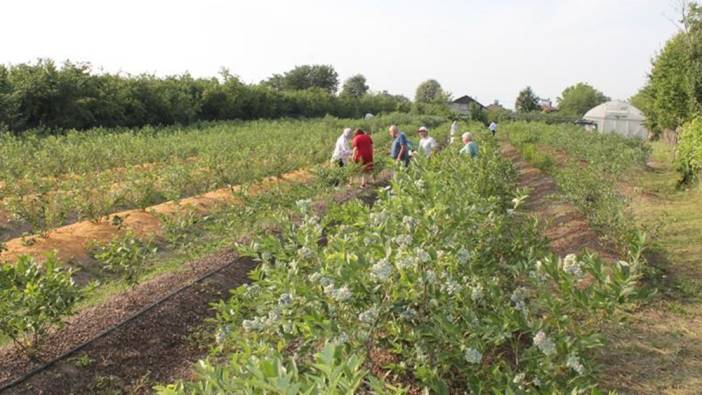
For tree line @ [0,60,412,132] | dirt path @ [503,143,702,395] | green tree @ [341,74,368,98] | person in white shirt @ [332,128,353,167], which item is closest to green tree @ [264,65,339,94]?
green tree @ [341,74,368,98]

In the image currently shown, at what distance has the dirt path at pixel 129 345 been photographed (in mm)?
4188

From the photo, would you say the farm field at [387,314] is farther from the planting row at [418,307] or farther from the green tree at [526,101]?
the green tree at [526,101]

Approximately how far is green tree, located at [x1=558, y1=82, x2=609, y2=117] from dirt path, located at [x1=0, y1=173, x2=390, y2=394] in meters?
107

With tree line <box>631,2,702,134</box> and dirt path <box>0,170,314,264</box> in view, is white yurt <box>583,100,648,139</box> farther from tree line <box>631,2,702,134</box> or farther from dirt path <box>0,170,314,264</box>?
dirt path <box>0,170,314,264</box>

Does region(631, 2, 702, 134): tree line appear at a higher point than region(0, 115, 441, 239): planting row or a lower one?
higher

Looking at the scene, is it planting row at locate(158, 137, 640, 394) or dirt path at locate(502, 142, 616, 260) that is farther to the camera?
dirt path at locate(502, 142, 616, 260)

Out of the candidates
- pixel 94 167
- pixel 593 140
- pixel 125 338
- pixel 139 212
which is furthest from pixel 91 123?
pixel 125 338

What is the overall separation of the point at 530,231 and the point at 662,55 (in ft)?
71.5

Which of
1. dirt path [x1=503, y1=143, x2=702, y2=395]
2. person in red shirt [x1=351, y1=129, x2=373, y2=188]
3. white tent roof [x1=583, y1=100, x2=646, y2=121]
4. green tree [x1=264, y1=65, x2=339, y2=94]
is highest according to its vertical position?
green tree [x1=264, y1=65, x2=339, y2=94]

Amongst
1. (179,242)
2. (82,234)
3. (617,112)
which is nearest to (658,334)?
(179,242)

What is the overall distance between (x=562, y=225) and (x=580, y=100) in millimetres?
106921

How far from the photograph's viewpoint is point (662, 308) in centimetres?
600

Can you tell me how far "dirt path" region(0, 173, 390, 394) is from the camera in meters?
4.19

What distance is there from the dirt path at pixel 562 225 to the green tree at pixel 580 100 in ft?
325
